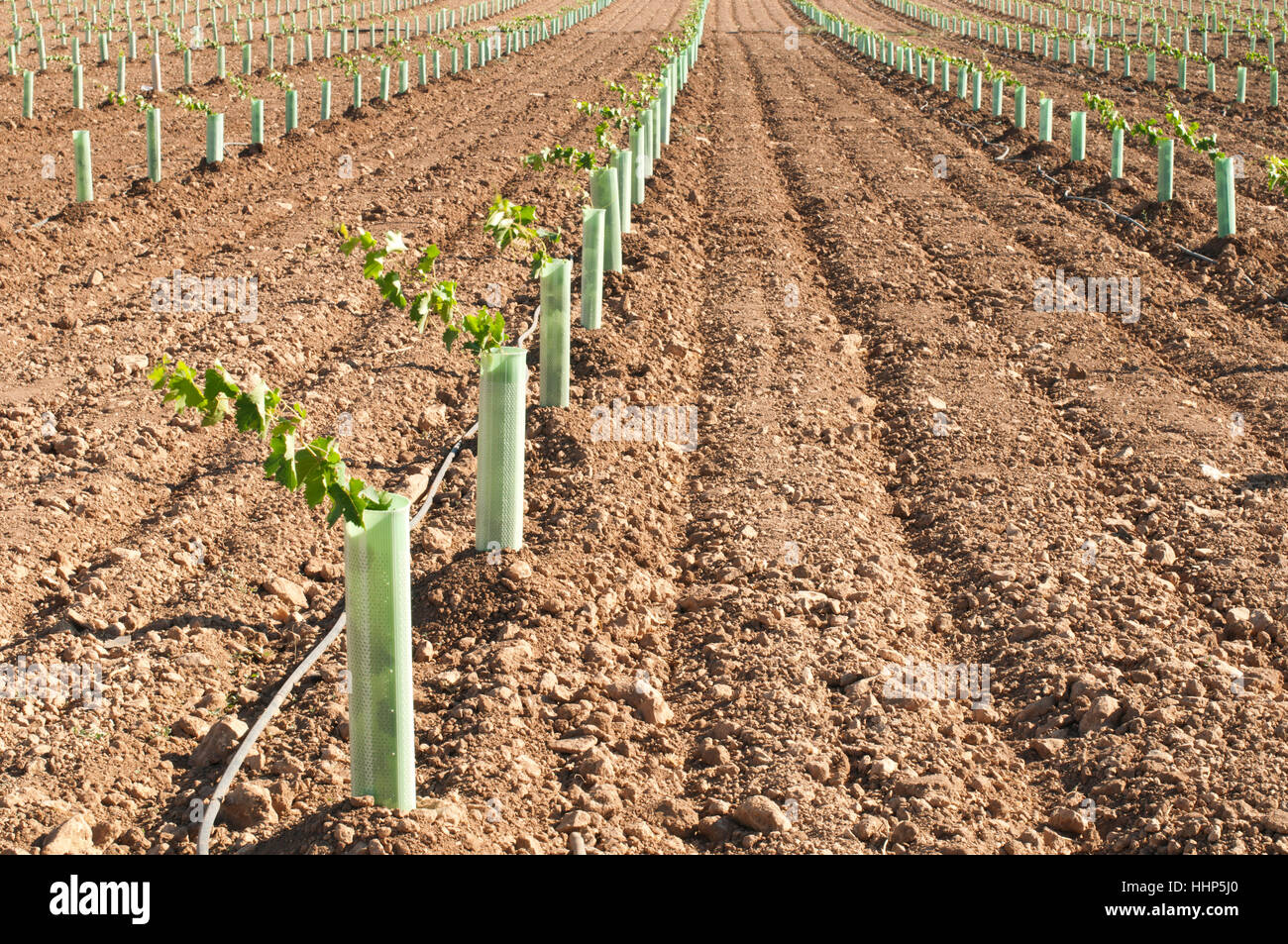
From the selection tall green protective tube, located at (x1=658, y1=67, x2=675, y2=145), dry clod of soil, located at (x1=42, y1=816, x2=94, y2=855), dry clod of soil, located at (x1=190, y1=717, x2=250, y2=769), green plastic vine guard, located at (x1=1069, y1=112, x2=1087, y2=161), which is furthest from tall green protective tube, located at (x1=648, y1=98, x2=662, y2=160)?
dry clod of soil, located at (x1=42, y1=816, x2=94, y2=855)

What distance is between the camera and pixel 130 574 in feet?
17.7

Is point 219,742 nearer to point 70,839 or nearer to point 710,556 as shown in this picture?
point 70,839

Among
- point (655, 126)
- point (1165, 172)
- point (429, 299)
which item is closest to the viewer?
point (429, 299)

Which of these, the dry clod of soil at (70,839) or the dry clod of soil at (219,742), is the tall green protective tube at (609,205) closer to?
the dry clod of soil at (219,742)

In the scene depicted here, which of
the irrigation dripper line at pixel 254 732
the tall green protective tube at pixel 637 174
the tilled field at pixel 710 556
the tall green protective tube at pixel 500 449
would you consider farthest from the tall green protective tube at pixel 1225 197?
the irrigation dripper line at pixel 254 732

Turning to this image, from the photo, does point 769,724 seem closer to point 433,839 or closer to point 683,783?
point 683,783

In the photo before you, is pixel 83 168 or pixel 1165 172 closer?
pixel 83 168

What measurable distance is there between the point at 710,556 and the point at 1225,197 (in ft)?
25.3

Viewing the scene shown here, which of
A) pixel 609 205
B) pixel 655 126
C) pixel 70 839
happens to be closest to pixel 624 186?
pixel 609 205

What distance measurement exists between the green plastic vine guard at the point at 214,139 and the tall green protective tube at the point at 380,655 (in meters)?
11.2

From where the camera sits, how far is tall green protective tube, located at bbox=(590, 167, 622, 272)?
9625mm

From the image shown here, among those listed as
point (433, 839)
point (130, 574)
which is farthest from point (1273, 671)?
point (130, 574)

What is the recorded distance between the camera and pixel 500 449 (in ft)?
18.2

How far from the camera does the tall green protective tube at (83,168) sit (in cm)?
1190
